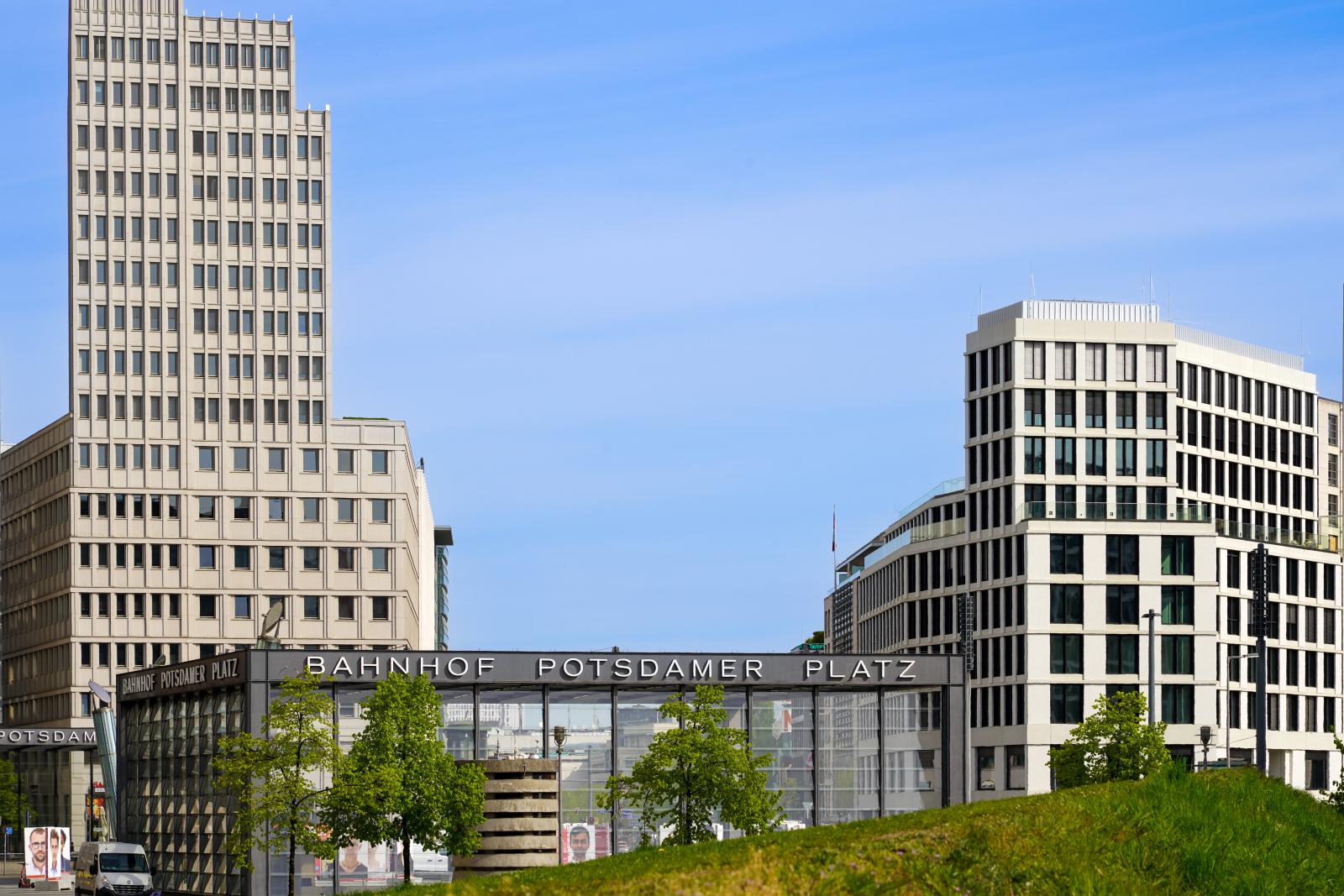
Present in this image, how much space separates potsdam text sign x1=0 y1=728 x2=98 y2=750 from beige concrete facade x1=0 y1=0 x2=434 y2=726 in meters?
7.74

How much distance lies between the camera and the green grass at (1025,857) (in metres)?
13.8

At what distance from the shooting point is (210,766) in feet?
239

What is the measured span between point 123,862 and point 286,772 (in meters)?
8.49

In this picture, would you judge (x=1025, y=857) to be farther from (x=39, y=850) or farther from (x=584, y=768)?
(x=39, y=850)

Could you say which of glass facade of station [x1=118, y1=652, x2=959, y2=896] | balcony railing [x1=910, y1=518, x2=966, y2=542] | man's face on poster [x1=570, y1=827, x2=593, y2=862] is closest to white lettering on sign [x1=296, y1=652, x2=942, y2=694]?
glass facade of station [x1=118, y1=652, x2=959, y2=896]

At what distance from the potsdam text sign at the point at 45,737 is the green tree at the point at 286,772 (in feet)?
221

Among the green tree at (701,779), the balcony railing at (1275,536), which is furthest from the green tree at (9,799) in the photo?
the green tree at (701,779)

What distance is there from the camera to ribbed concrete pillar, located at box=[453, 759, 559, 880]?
5512 centimetres

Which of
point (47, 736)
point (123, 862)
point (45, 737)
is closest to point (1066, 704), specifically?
point (47, 736)

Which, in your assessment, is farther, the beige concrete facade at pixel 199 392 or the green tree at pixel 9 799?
the beige concrete facade at pixel 199 392

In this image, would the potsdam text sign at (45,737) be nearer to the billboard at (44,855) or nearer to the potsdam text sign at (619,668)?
the billboard at (44,855)

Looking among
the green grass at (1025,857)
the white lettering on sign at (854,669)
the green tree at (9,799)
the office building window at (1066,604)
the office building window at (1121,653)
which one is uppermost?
the office building window at (1066,604)

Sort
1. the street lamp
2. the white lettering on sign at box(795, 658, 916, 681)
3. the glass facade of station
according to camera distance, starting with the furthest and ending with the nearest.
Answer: the street lamp, the white lettering on sign at box(795, 658, 916, 681), the glass facade of station

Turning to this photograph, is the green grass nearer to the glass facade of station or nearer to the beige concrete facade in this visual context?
the glass facade of station
